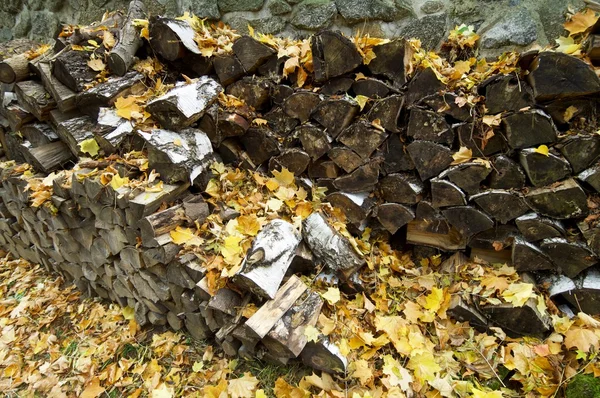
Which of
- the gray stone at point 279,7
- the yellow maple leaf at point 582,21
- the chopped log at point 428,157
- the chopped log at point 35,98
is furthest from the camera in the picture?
the gray stone at point 279,7

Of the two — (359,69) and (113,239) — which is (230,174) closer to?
(113,239)

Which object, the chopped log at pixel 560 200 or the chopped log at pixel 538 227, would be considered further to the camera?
the chopped log at pixel 538 227

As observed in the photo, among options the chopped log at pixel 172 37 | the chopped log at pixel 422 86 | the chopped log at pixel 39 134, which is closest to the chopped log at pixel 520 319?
the chopped log at pixel 422 86

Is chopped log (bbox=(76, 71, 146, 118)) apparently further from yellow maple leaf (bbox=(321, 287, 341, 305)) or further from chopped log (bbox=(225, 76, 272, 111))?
yellow maple leaf (bbox=(321, 287, 341, 305))

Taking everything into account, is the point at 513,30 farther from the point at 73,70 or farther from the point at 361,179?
the point at 73,70

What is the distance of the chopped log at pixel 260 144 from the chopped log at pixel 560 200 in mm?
1807

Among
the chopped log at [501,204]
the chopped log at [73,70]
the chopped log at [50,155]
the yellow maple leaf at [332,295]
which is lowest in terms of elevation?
the yellow maple leaf at [332,295]

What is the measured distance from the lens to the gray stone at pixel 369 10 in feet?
9.83

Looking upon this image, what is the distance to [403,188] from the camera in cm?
263

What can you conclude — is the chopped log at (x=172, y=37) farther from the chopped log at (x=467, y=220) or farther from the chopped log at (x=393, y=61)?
the chopped log at (x=467, y=220)

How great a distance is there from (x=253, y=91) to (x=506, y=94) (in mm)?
1738

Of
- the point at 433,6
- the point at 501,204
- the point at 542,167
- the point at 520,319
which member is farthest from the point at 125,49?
the point at 520,319

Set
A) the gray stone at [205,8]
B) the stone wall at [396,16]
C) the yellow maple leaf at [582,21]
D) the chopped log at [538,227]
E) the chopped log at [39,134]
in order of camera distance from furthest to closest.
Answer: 1. the gray stone at [205,8]
2. the chopped log at [39,134]
3. the stone wall at [396,16]
4. the chopped log at [538,227]
5. the yellow maple leaf at [582,21]

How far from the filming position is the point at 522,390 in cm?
206
